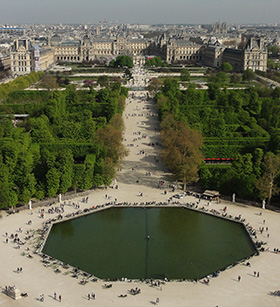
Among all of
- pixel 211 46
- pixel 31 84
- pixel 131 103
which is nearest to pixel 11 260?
pixel 131 103

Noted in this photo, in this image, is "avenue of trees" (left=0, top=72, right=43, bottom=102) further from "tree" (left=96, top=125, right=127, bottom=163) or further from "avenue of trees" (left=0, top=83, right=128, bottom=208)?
"tree" (left=96, top=125, right=127, bottom=163)

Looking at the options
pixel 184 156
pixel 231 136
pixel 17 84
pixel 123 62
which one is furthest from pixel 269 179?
pixel 123 62

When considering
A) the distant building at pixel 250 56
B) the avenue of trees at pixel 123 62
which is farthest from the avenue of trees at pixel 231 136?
the avenue of trees at pixel 123 62

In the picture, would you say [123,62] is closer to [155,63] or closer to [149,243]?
[155,63]

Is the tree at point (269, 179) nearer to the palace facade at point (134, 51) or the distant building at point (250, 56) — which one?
the distant building at point (250, 56)

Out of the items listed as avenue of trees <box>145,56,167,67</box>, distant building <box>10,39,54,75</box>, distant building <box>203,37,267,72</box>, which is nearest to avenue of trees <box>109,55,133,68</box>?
avenue of trees <box>145,56,167,67</box>

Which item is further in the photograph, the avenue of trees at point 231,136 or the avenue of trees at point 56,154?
the avenue of trees at point 231,136
